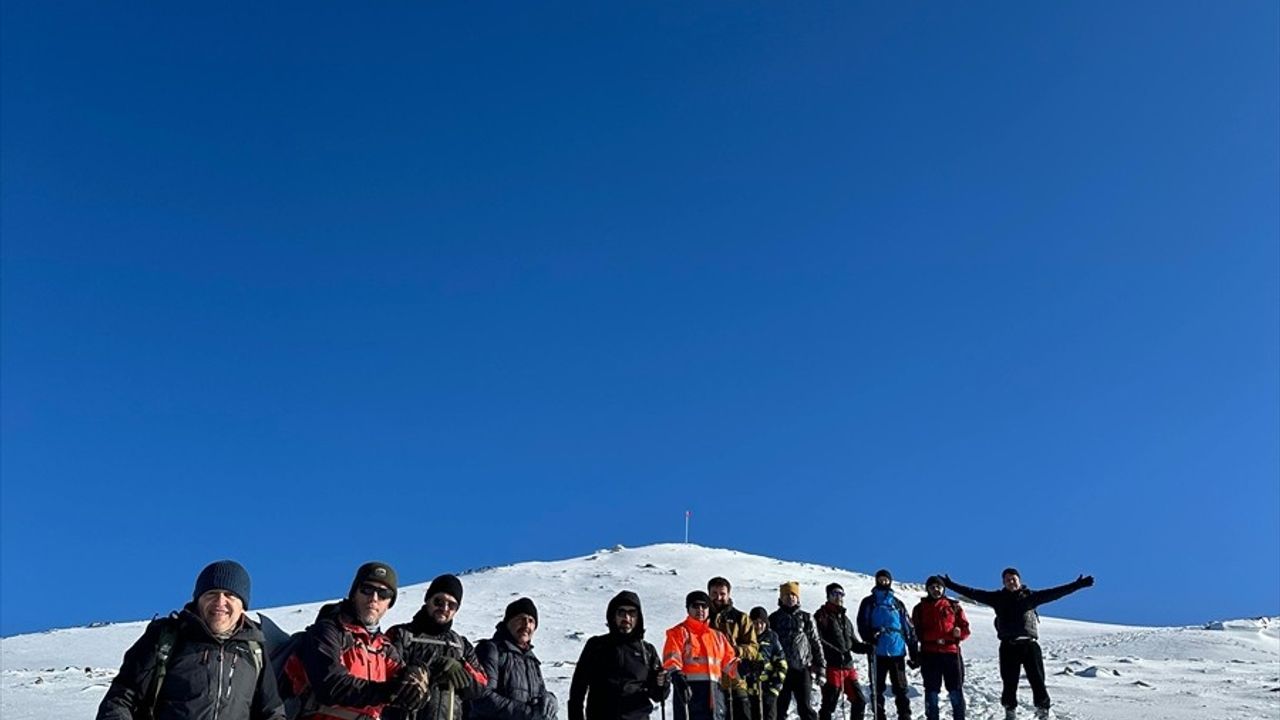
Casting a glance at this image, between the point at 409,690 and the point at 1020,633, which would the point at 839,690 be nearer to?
the point at 1020,633

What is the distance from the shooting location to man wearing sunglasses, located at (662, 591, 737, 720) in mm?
9336

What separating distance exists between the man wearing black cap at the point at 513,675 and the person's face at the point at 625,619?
0.85m

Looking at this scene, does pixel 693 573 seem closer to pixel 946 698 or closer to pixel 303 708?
pixel 946 698

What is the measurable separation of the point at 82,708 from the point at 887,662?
12339mm

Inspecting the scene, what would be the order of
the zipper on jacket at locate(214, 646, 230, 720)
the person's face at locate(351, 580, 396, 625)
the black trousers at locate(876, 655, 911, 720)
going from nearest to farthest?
1. the zipper on jacket at locate(214, 646, 230, 720)
2. the person's face at locate(351, 580, 396, 625)
3. the black trousers at locate(876, 655, 911, 720)

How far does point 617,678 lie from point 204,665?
13.2 ft

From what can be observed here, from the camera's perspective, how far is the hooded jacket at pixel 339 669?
4754 millimetres

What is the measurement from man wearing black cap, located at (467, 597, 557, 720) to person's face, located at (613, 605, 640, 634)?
851mm

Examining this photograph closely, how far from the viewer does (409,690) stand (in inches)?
185

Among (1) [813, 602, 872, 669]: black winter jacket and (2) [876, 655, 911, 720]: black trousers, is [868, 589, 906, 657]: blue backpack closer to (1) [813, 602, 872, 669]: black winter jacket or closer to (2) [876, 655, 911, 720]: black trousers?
(2) [876, 655, 911, 720]: black trousers

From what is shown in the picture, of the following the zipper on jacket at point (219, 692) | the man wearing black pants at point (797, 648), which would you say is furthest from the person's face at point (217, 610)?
the man wearing black pants at point (797, 648)

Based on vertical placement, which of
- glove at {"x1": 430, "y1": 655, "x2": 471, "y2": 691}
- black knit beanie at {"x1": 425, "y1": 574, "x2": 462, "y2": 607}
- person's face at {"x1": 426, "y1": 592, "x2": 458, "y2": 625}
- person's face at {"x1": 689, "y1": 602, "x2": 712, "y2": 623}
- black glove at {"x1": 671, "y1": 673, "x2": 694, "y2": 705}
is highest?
person's face at {"x1": 689, "y1": 602, "x2": 712, "y2": 623}

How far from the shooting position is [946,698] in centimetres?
1516

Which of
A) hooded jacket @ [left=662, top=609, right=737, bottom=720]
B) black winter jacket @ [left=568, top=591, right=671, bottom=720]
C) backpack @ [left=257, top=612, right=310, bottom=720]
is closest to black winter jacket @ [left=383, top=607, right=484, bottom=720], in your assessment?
backpack @ [left=257, top=612, right=310, bottom=720]
